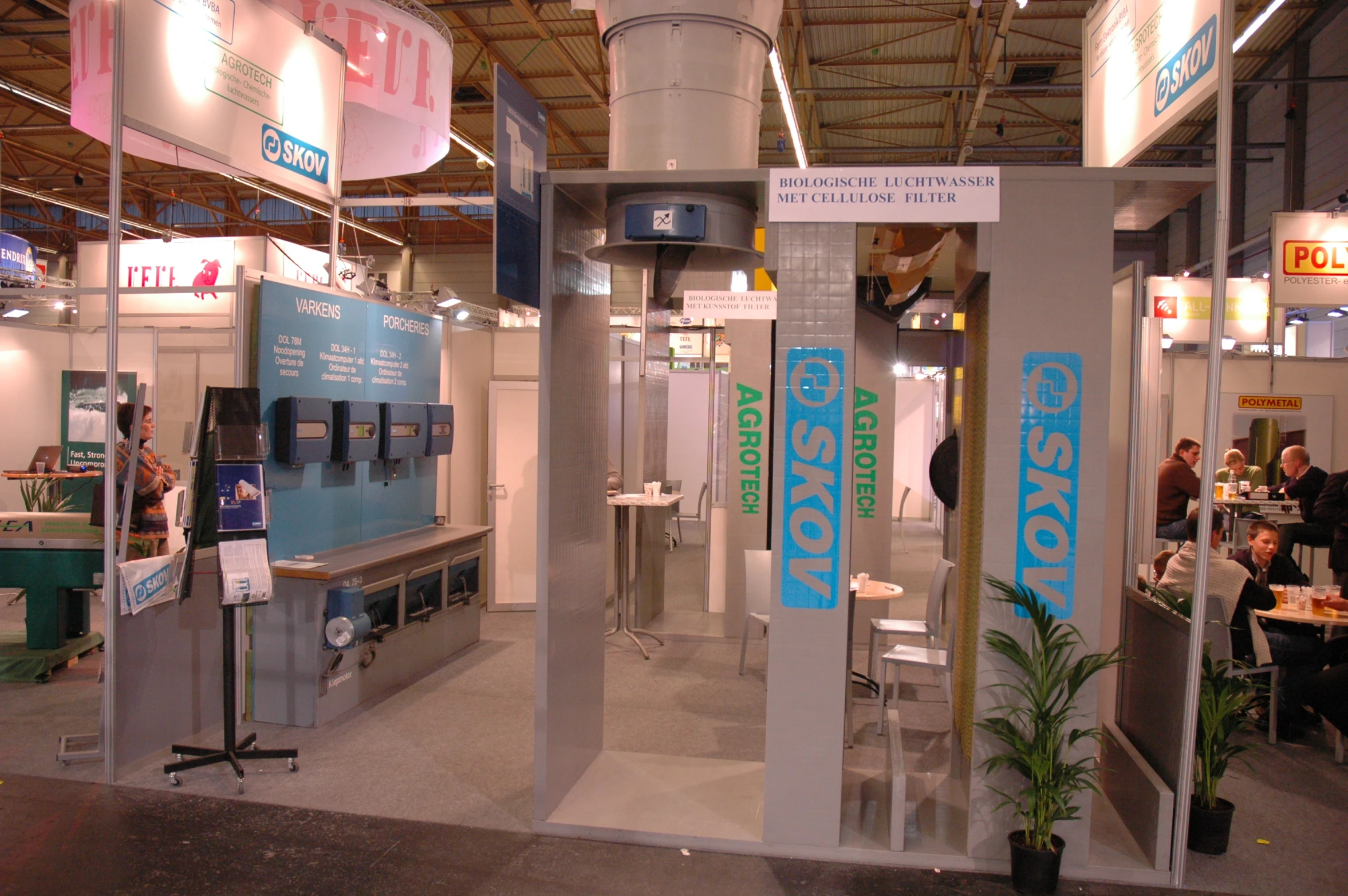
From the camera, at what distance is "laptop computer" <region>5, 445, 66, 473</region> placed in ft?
29.5

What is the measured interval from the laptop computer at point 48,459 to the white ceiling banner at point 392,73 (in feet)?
18.4

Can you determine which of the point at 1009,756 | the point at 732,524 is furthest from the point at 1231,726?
the point at 732,524

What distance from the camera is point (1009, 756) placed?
309 centimetres

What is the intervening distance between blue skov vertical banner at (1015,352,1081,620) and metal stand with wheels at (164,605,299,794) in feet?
10.8

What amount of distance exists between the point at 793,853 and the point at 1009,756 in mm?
886

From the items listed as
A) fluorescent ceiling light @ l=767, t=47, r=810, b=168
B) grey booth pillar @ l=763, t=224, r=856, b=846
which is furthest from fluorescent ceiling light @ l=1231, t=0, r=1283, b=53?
grey booth pillar @ l=763, t=224, r=856, b=846

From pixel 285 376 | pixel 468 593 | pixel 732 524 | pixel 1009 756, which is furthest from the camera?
pixel 732 524

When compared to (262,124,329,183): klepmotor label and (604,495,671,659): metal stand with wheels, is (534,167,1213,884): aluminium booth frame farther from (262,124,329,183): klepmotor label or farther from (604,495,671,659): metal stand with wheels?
(604,495,671,659): metal stand with wheels

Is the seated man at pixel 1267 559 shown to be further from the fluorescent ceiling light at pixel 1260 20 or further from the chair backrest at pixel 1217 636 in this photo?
the fluorescent ceiling light at pixel 1260 20

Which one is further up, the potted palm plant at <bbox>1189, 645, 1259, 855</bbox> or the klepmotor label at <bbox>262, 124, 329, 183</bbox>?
the klepmotor label at <bbox>262, 124, 329, 183</bbox>

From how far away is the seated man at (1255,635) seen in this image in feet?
14.4

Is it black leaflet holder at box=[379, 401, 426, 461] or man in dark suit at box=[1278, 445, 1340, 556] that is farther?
man in dark suit at box=[1278, 445, 1340, 556]

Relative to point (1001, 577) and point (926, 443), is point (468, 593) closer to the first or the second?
point (1001, 577)

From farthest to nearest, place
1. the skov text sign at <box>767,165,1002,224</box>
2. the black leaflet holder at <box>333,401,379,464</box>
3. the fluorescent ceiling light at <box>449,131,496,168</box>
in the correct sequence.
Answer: the fluorescent ceiling light at <box>449,131,496,168</box>, the black leaflet holder at <box>333,401,379,464</box>, the skov text sign at <box>767,165,1002,224</box>
